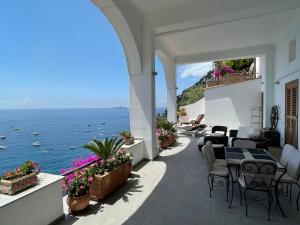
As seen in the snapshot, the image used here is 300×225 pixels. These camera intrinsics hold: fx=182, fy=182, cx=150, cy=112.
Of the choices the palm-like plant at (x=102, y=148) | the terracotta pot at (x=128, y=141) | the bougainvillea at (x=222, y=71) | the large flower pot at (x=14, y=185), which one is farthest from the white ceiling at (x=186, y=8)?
the bougainvillea at (x=222, y=71)

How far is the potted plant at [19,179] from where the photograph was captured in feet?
7.07

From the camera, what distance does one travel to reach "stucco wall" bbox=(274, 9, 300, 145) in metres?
5.45

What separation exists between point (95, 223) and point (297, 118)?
20.0 feet

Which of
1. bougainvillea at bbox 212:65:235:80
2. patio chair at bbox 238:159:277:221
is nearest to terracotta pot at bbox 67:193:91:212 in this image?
patio chair at bbox 238:159:277:221

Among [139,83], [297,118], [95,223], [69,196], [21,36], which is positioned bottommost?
[95,223]

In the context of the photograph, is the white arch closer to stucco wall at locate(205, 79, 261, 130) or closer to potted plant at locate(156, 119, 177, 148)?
potted plant at locate(156, 119, 177, 148)

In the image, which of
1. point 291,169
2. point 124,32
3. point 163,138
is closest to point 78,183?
point 291,169

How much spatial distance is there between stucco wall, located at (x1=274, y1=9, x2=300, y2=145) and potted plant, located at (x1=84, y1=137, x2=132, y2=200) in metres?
5.60

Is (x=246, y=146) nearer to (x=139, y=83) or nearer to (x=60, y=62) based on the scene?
(x=139, y=83)

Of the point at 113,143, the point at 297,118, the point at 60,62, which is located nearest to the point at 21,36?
the point at 60,62

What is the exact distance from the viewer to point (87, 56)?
2391 centimetres

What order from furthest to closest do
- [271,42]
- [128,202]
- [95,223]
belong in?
[271,42], [128,202], [95,223]

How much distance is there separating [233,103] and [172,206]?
9.43 m

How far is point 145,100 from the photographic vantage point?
215 inches
